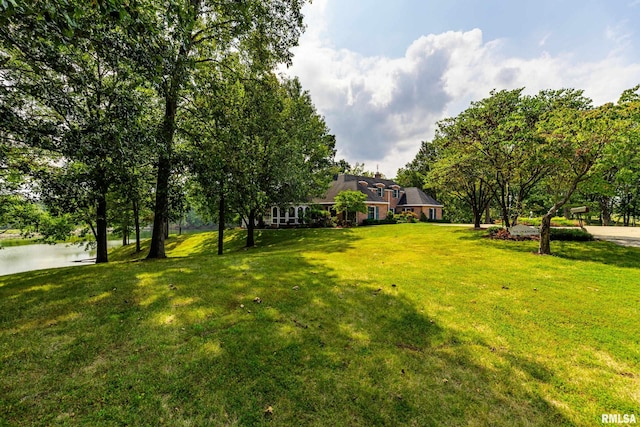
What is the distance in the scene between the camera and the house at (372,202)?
3316 cm

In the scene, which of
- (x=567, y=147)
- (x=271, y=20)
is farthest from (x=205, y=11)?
(x=567, y=147)

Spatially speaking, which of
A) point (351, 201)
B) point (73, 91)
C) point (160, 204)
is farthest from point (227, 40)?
point (351, 201)

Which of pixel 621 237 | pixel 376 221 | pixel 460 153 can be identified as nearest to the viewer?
pixel 621 237

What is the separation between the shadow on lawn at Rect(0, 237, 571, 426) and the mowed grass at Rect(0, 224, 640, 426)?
19mm

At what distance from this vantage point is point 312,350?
14.0ft

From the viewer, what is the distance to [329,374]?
3.75m

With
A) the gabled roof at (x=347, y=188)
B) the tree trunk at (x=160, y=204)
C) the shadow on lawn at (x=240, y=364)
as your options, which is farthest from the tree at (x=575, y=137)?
the gabled roof at (x=347, y=188)

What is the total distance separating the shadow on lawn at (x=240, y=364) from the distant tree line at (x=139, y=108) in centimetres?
414

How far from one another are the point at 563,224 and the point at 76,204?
1584 inches

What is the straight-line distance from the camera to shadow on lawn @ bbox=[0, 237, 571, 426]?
307 cm

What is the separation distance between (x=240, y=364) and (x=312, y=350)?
3.71 ft

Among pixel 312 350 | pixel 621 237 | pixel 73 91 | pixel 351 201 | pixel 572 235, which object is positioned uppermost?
pixel 73 91

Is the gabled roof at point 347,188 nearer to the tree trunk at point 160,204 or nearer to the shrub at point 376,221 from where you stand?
the shrub at point 376,221

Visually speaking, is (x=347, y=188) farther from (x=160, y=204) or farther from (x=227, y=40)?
(x=160, y=204)
